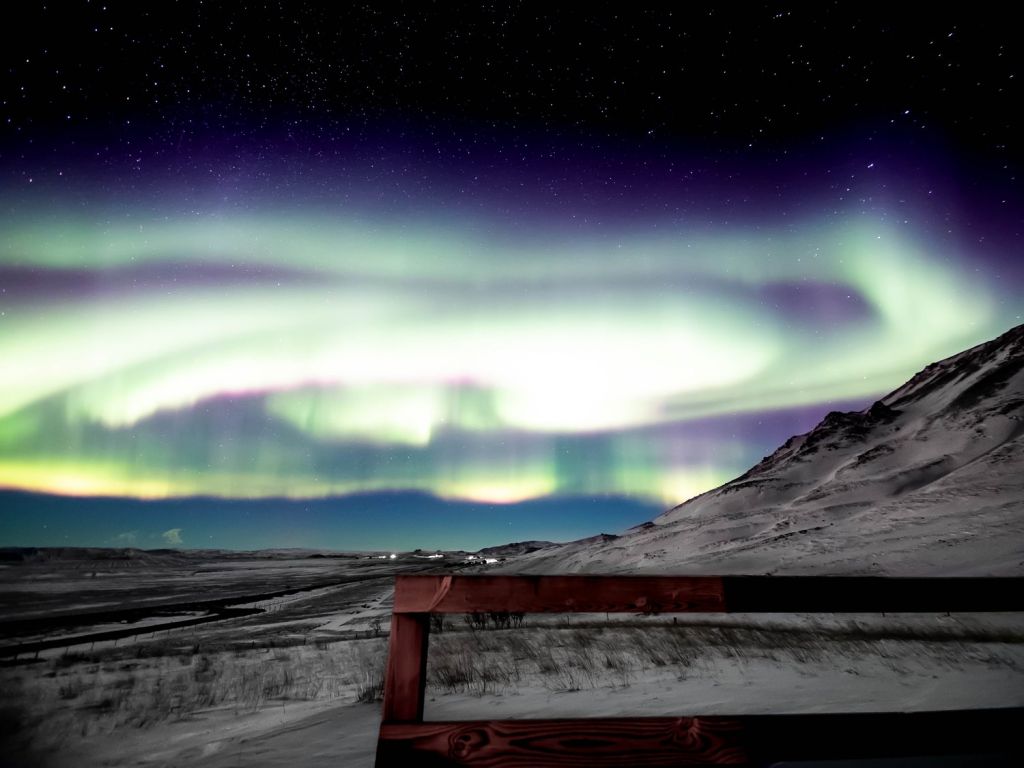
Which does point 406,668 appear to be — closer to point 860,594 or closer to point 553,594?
point 553,594

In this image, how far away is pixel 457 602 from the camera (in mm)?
2715

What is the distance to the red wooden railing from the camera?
249cm

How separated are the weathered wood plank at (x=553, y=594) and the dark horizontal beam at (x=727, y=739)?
0.49 metres

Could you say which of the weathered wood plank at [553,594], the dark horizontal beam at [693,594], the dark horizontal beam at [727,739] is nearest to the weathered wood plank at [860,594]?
the dark horizontal beam at [693,594]

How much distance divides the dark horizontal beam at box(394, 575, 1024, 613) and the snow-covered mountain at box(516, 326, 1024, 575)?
3664cm

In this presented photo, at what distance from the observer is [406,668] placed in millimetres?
2650

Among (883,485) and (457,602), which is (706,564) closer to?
(883,485)

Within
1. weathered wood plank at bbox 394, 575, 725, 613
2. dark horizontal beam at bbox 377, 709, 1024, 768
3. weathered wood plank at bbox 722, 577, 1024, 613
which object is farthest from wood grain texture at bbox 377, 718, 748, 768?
weathered wood plank at bbox 722, 577, 1024, 613

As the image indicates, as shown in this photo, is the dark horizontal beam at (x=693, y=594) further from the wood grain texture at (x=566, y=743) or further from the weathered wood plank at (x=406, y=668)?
the wood grain texture at (x=566, y=743)

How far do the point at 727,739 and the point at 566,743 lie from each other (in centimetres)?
75

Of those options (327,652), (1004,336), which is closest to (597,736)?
(327,652)

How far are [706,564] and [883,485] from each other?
155 feet

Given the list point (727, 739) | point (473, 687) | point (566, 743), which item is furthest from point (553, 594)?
point (473, 687)

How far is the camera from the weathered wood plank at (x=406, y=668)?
2582mm
